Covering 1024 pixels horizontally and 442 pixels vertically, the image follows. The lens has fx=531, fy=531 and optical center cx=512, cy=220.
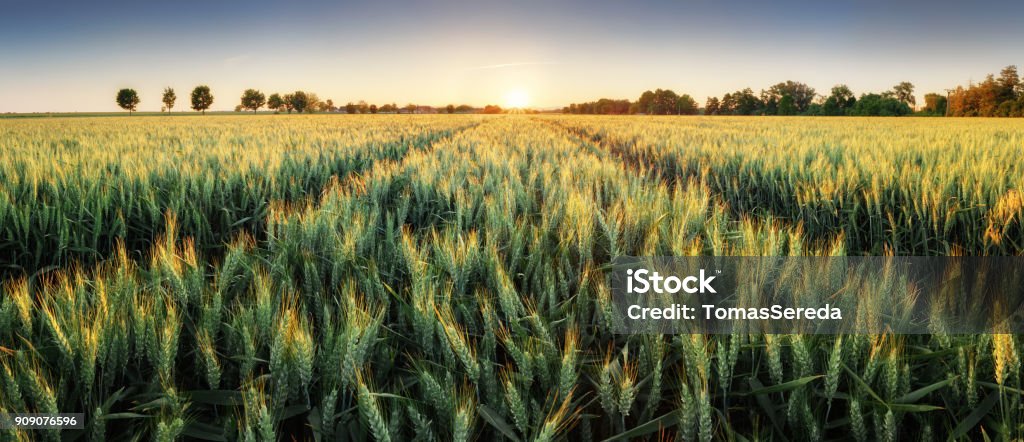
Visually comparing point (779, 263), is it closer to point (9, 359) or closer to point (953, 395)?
point (953, 395)

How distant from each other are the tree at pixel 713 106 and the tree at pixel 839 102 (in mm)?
18713

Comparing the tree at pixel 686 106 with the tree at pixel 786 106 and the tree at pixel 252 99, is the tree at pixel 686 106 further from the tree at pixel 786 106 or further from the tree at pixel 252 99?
the tree at pixel 252 99

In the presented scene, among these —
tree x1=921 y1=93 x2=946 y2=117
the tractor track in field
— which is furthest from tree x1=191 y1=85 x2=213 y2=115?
tree x1=921 y1=93 x2=946 y2=117

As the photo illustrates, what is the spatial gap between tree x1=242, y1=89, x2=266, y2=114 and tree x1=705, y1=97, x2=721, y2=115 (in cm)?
8399

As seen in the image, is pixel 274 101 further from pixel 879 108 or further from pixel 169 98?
pixel 879 108

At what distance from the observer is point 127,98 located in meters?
89.6

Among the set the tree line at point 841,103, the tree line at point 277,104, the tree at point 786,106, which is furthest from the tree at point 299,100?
the tree at point 786,106

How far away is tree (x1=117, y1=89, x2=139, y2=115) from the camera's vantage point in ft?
293

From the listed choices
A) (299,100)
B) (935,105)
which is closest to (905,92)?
(935,105)

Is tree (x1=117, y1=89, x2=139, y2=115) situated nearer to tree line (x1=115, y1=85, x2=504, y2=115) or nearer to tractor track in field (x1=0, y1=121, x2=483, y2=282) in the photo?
tree line (x1=115, y1=85, x2=504, y2=115)

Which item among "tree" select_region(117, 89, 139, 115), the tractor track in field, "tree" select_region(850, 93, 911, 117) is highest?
"tree" select_region(117, 89, 139, 115)

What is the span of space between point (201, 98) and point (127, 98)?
11.0 metres

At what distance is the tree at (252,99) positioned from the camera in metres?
99.2

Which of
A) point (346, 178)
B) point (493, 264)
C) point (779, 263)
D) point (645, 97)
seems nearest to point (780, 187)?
point (779, 263)
